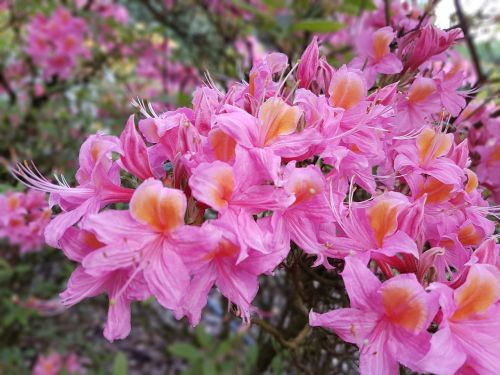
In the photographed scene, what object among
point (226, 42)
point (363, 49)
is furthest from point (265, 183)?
point (226, 42)

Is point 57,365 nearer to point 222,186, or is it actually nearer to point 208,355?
point 208,355

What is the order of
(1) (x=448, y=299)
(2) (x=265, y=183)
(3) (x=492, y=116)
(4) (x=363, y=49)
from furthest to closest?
1. (3) (x=492, y=116)
2. (4) (x=363, y=49)
3. (2) (x=265, y=183)
4. (1) (x=448, y=299)

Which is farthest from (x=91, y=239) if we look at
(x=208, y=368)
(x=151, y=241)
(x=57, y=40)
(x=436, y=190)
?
(x=57, y=40)

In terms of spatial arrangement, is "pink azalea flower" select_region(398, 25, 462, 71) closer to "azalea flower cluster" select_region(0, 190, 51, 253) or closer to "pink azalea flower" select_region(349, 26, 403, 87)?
"pink azalea flower" select_region(349, 26, 403, 87)

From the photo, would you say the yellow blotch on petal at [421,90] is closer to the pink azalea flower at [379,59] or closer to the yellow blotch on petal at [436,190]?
the pink azalea flower at [379,59]

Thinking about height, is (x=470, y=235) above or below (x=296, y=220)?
below

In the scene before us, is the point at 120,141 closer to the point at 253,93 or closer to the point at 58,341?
the point at 253,93
